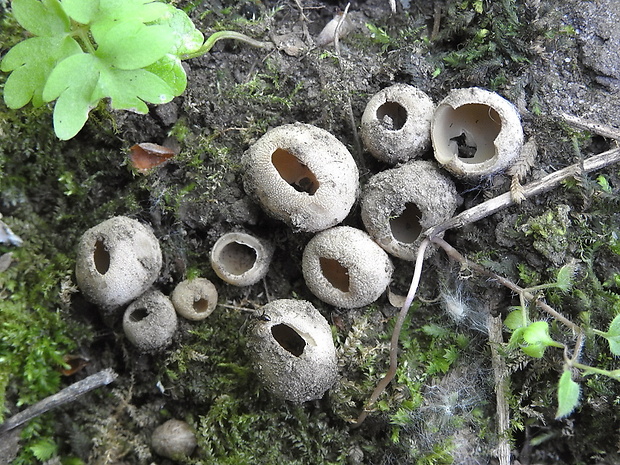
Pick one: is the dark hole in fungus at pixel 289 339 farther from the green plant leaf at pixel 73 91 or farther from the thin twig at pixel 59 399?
the green plant leaf at pixel 73 91

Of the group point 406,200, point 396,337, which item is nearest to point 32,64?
point 406,200

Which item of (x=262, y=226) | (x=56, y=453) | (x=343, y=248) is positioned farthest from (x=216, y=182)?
(x=56, y=453)

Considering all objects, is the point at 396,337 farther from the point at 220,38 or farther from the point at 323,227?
the point at 220,38

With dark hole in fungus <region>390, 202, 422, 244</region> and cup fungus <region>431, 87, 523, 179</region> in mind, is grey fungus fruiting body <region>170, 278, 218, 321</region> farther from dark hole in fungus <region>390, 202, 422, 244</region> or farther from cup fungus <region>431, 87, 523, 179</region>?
cup fungus <region>431, 87, 523, 179</region>

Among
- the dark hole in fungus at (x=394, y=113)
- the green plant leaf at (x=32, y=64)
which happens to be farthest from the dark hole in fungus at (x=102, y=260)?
the dark hole in fungus at (x=394, y=113)

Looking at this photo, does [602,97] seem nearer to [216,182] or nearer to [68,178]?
[216,182]

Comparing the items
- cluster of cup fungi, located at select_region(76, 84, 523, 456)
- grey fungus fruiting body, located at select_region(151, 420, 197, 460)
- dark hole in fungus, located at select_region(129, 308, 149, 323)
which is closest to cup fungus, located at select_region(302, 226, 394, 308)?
cluster of cup fungi, located at select_region(76, 84, 523, 456)
